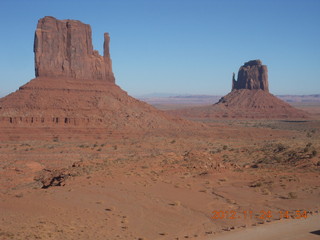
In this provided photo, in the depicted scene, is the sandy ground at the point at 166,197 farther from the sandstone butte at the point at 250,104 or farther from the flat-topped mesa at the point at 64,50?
the sandstone butte at the point at 250,104

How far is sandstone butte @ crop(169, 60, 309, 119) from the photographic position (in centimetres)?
10675

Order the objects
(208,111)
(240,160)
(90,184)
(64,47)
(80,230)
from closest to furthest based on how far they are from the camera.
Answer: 1. (80,230)
2. (90,184)
3. (240,160)
4. (64,47)
5. (208,111)

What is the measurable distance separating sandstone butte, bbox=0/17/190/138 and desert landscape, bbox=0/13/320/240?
0.15 metres

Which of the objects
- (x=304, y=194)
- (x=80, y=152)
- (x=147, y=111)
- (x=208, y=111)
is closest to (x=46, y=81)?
(x=147, y=111)

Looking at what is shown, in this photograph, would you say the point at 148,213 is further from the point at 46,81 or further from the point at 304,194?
the point at 46,81

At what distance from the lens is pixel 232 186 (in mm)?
17203

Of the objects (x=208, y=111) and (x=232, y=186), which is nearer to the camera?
(x=232, y=186)

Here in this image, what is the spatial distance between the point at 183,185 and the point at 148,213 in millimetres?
4374
